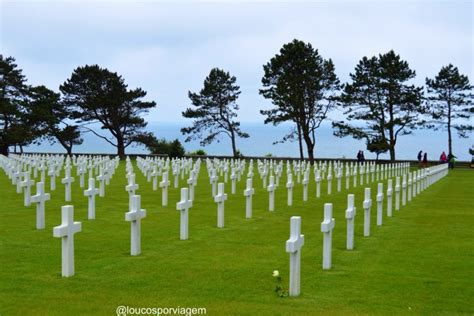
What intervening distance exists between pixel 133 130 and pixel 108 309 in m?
49.2

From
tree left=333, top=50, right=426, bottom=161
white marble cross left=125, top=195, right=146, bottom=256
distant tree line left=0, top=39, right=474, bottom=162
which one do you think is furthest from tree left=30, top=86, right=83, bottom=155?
white marble cross left=125, top=195, right=146, bottom=256

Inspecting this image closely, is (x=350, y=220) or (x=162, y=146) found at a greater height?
(x=162, y=146)

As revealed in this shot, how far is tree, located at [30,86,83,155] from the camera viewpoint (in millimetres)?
50438

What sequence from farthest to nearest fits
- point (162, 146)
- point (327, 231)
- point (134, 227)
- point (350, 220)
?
1. point (162, 146)
2. point (350, 220)
3. point (134, 227)
4. point (327, 231)

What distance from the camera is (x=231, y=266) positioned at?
8.45 metres

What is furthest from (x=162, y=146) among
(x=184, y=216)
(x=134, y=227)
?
(x=134, y=227)

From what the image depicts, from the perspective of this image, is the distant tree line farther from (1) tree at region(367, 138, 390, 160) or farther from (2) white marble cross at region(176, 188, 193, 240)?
(2) white marble cross at region(176, 188, 193, 240)

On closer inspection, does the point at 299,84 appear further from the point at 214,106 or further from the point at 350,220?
the point at 350,220

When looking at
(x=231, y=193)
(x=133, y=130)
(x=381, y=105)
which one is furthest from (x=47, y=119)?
(x=231, y=193)

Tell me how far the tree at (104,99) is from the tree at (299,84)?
10.9m

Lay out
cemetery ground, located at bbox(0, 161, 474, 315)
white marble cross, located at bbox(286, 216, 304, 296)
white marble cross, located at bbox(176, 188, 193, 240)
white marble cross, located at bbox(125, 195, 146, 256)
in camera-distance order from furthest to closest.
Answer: white marble cross, located at bbox(176, 188, 193, 240)
white marble cross, located at bbox(125, 195, 146, 256)
white marble cross, located at bbox(286, 216, 304, 296)
cemetery ground, located at bbox(0, 161, 474, 315)

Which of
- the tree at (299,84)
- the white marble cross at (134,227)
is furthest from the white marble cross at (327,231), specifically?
the tree at (299,84)

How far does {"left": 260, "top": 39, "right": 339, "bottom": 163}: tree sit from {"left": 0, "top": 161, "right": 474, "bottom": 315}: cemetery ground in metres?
35.7

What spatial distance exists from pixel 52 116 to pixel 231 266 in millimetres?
45361
